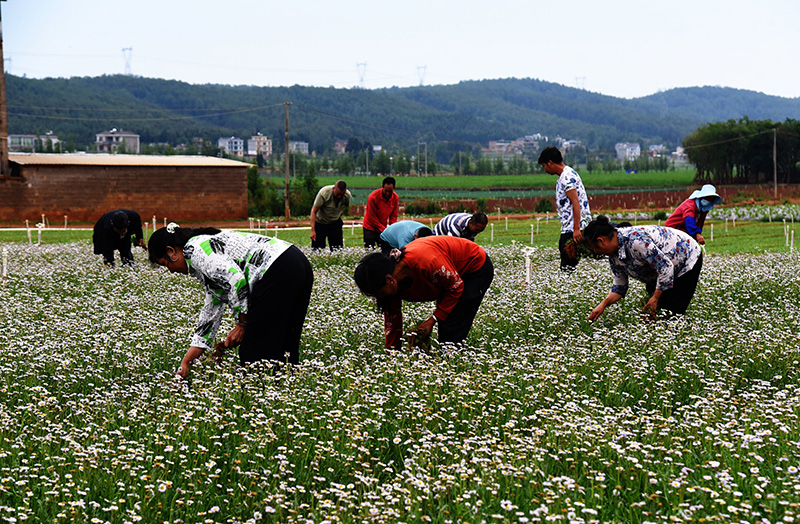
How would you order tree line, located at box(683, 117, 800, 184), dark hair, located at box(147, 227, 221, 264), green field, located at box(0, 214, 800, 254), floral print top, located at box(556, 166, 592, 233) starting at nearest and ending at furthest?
dark hair, located at box(147, 227, 221, 264) → floral print top, located at box(556, 166, 592, 233) → green field, located at box(0, 214, 800, 254) → tree line, located at box(683, 117, 800, 184)

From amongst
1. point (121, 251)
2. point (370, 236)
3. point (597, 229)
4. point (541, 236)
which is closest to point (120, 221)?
point (121, 251)

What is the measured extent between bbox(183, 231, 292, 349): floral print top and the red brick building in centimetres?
4078

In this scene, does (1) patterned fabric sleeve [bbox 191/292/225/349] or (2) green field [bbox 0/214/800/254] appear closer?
(1) patterned fabric sleeve [bbox 191/292/225/349]

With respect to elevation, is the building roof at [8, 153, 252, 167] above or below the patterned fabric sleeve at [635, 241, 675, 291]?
above

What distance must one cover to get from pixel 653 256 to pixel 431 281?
303 centimetres

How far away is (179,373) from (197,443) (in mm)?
2112

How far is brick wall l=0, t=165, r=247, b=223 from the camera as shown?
45125mm

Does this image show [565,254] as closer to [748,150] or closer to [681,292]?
[681,292]

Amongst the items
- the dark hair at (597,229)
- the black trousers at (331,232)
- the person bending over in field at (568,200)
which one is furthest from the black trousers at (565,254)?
the black trousers at (331,232)

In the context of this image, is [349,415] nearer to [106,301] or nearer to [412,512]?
[412,512]

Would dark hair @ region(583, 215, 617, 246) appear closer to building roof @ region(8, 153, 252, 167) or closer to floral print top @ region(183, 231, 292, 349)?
floral print top @ region(183, 231, 292, 349)

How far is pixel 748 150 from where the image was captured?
104m

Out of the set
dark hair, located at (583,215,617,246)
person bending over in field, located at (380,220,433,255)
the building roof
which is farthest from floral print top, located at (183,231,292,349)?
the building roof

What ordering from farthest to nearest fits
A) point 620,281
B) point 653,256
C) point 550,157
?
1. point 550,157
2. point 620,281
3. point 653,256
